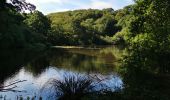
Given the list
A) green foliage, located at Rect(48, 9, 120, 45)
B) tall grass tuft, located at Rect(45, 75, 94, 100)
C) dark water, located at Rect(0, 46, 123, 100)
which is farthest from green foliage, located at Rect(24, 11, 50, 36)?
tall grass tuft, located at Rect(45, 75, 94, 100)

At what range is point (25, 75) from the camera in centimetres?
3014

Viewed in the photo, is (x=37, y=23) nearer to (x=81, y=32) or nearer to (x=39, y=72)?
(x=81, y=32)

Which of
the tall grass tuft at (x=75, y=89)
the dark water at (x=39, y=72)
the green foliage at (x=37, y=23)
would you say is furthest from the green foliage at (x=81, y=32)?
the tall grass tuft at (x=75, y=89)

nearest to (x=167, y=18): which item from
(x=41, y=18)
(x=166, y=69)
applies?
(x=166, y=69)

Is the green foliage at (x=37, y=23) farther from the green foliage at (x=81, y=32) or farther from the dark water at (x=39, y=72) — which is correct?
the dark water at (x=39, y=72)

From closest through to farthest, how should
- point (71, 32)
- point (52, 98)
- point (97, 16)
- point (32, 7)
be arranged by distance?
point (32, 7)
point (52, 98)
point (71, 32)
point (97, 16)

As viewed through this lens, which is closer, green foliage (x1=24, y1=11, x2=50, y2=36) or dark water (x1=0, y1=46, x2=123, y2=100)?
dark water (x1=0, y1=46, x2=123, y2=100)

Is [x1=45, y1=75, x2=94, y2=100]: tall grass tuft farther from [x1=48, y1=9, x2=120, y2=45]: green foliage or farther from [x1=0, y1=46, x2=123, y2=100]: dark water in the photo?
[x1=48, y1=9, x2=120, y2=45]: green foliage

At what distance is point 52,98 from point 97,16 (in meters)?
181

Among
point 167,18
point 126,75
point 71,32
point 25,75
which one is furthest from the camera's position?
point 71,32

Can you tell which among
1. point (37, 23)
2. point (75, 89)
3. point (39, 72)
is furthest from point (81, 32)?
point (75, 89)

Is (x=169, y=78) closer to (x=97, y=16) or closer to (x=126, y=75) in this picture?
(x=126, y=75)

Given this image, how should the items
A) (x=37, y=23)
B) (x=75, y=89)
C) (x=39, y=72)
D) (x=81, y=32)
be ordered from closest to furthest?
1. (x=75, y=89)
2. (x=39, y=72)
3. (x=37, y=23)
4. (x=81, y=32)

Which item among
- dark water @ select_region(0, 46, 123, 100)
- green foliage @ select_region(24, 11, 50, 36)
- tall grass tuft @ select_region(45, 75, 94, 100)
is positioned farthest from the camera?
green foliage @ select_region(24, 11, 50, 36)
